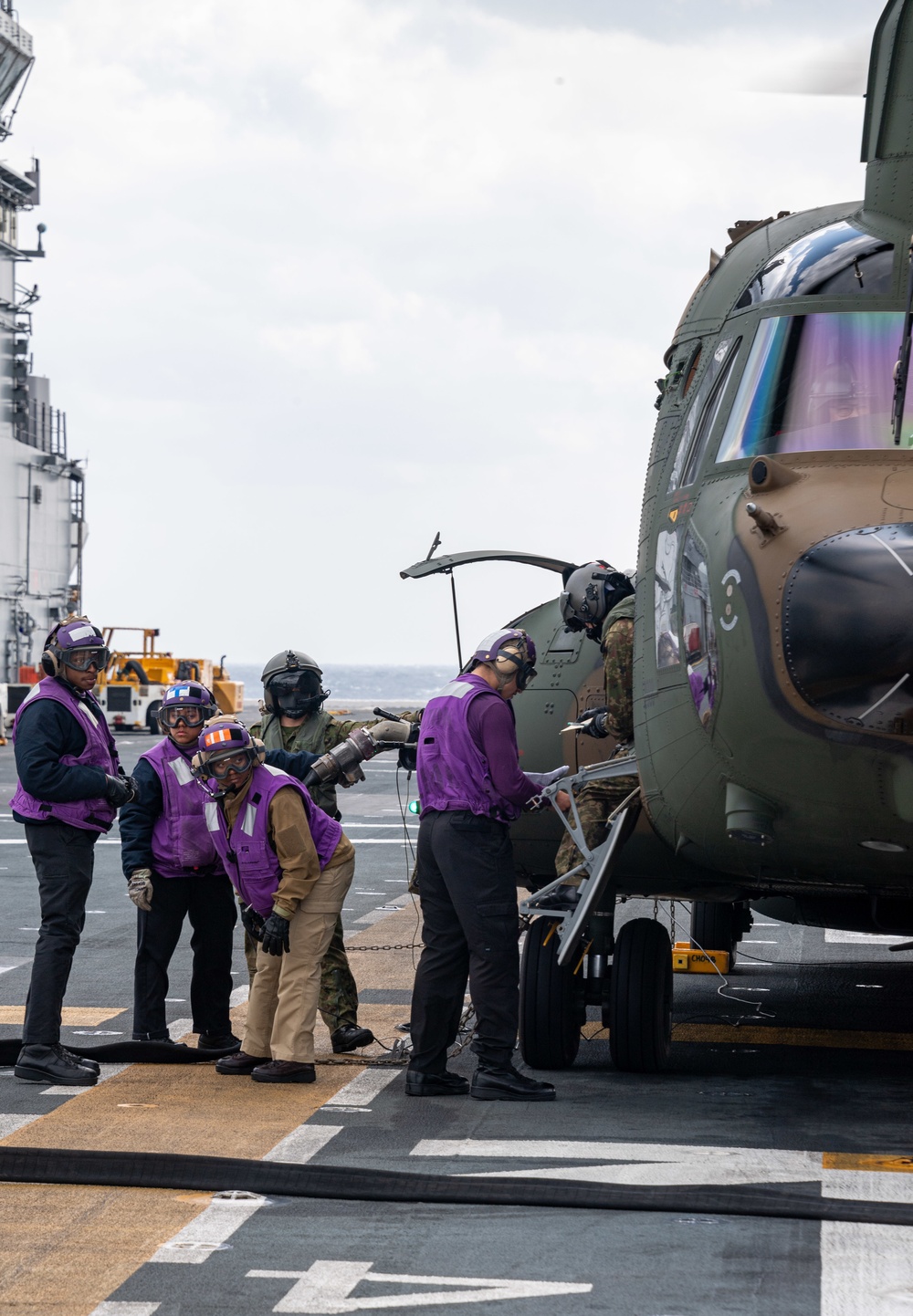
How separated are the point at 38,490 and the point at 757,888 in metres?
52.1

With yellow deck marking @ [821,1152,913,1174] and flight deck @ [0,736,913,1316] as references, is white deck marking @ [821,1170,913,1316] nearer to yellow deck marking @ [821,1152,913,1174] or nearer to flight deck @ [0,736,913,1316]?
flight deck @ [0,736,913,1316]

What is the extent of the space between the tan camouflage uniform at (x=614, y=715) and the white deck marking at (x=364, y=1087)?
1.32 m

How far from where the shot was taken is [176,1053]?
8.10 meters

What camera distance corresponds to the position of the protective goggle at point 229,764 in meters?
7.64

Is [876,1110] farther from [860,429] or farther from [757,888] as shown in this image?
[860,429]

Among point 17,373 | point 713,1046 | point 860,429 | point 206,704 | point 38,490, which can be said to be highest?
point 17,373

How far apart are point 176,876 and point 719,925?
4.74 metres

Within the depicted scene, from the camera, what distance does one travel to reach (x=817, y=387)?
658cm

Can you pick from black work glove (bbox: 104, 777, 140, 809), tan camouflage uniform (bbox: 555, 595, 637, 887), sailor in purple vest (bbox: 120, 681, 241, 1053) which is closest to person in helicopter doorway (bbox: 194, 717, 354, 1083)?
black work glove (bbox: 104, 777, 140, 809)

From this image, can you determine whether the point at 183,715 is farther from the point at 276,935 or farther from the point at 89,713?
the point at 276,935

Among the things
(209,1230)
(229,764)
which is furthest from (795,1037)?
(209,1230)

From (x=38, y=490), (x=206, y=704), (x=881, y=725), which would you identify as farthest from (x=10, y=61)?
(x=881, y=725)

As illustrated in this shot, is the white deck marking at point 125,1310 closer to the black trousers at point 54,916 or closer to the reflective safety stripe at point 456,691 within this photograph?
the black trousers at point 54,916

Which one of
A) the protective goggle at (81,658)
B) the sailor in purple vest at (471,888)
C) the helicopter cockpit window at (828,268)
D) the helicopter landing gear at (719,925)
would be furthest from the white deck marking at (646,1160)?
the helicopter landing gear at (719,925)
